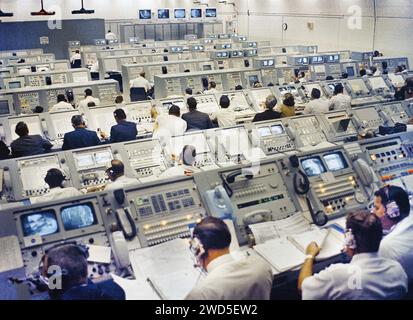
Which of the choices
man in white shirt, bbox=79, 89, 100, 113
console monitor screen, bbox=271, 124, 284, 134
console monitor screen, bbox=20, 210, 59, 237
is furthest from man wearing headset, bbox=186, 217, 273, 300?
man in white shirt, bbox=79, 89, 100, 113

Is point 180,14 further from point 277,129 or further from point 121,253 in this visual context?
point 121,253

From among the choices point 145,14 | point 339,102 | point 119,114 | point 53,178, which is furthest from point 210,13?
point 53,178

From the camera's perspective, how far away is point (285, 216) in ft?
9.41

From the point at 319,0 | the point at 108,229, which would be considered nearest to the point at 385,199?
the point at 108,229

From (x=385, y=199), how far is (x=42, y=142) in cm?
335

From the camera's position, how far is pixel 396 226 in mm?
2590

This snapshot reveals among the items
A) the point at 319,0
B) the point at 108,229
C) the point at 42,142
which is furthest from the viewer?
the point at 319,0

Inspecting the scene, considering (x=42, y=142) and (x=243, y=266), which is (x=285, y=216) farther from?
(x=42, y=142)

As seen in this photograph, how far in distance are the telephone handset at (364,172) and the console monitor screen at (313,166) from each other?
26cm

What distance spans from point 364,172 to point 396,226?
670 mm

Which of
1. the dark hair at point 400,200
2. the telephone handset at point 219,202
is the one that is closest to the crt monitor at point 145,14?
the telephone handset at point 219,202

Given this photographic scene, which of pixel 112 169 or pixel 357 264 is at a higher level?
pixel 112 169

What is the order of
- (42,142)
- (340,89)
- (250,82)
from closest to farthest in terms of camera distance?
(42,142) < (340,89) < (250,82)

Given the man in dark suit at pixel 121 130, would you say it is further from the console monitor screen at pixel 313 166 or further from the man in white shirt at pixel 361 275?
the man in white shirt at pixel 361 275
